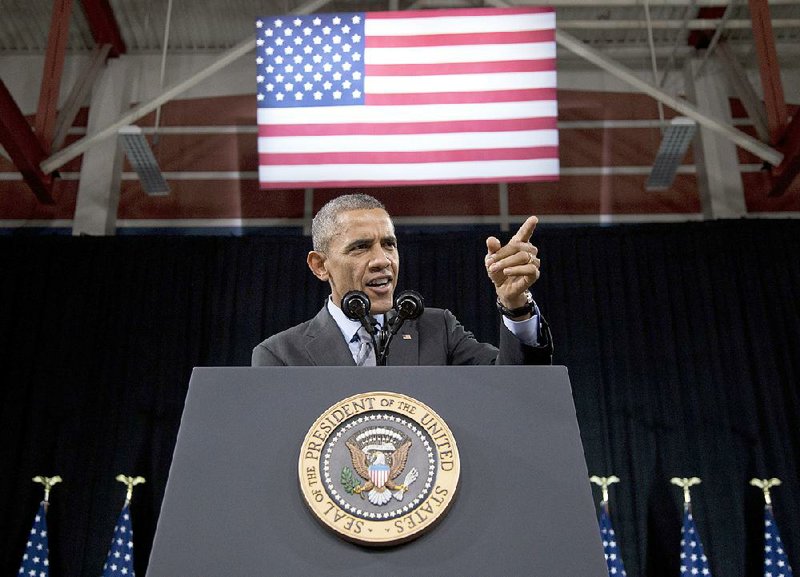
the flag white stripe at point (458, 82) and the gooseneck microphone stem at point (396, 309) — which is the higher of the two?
the flag white stripe at point (458, 82)

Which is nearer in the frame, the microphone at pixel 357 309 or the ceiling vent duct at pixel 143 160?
the microphone at pixel 357 309

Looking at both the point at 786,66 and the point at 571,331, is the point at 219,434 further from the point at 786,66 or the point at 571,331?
the point at 786,66

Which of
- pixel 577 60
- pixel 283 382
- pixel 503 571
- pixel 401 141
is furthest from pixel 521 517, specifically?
pixel 577 60

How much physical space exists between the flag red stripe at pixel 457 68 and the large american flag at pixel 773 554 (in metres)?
3.33

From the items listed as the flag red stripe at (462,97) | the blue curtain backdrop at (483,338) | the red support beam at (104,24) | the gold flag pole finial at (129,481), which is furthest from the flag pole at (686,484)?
the red support beam at (104,24)

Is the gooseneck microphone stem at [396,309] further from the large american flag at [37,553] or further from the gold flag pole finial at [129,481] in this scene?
the large american flag at [37,553]

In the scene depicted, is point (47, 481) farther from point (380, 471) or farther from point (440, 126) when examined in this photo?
point (380, 471)

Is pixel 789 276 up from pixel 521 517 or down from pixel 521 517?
up

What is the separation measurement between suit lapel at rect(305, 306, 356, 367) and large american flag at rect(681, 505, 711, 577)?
14.1 feet

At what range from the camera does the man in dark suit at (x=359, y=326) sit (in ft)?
4.59

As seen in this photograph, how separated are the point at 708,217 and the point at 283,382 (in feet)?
20.7

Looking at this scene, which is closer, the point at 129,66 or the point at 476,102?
the point at 476,102

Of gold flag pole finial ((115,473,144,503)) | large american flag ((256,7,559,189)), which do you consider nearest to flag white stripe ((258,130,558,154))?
large american flag ((256,7,559,189))

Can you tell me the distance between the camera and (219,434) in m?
1.00
